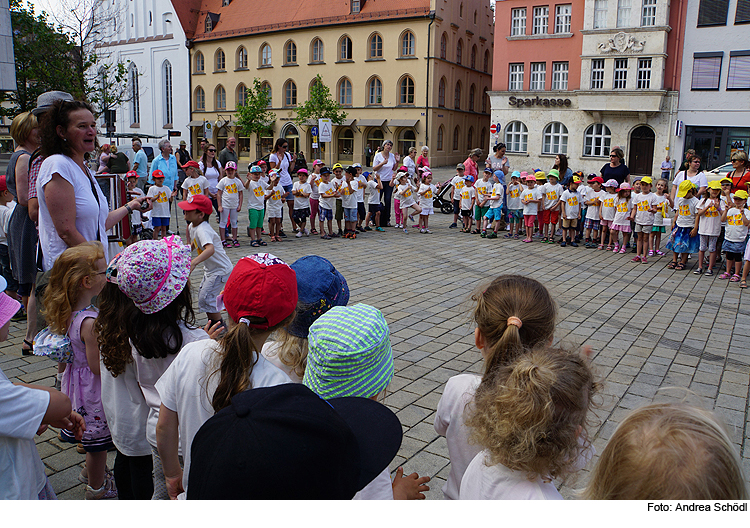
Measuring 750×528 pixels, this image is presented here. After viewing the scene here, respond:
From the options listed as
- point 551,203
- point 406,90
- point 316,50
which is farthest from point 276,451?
point 316,50

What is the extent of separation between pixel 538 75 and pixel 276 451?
4063cm

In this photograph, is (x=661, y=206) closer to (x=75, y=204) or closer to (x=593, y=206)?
(x=593, y=206)

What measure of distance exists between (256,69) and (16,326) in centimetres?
4931

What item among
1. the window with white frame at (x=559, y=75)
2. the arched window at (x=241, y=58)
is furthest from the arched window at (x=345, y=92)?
the window with white frame at (x=559, y=75)

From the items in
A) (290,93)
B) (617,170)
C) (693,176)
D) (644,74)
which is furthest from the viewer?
(290,93)

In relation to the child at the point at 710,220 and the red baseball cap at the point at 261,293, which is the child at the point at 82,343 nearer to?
the red baseball cap at the point at 261,293

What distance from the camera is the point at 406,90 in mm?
45312

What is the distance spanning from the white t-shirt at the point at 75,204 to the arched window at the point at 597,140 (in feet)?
119

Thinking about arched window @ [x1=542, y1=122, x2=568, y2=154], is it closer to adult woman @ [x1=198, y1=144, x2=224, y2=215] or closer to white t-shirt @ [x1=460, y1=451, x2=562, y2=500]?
adult woman @ [x1=198, y1=144, x2=224, y2=215]

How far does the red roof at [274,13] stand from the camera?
4525 centimetres

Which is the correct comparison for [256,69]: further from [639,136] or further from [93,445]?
[93,445]

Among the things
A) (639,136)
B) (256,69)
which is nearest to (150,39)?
(256,69)

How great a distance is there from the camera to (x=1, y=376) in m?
1.92

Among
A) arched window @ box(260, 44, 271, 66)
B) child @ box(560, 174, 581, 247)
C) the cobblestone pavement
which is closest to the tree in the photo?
arched window @ box(260, 44, 271, 66)
